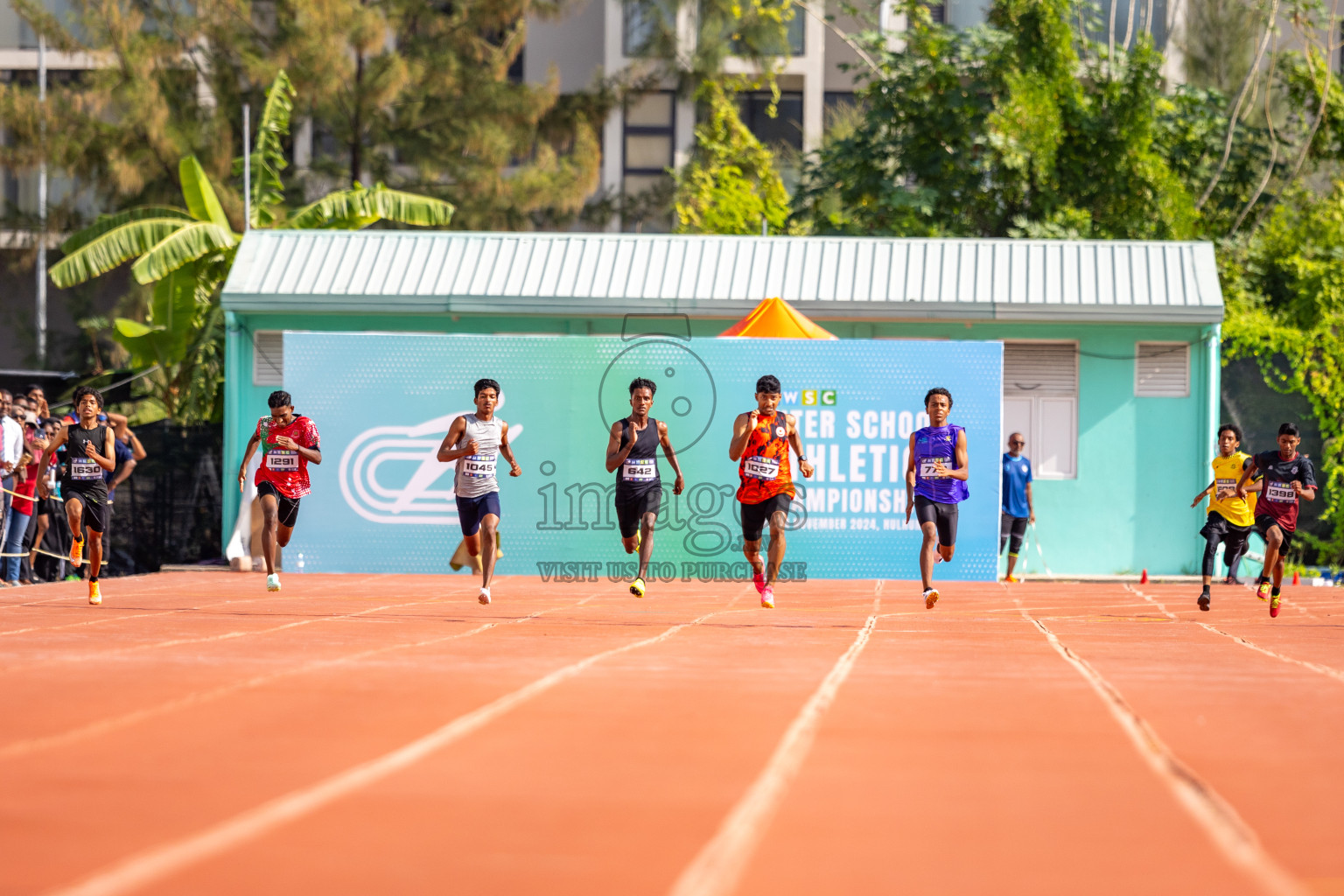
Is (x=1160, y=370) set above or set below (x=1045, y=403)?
above

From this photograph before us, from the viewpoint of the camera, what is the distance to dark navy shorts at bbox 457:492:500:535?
501 inches

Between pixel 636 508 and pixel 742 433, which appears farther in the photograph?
pixel 636 508

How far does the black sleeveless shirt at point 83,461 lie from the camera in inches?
513

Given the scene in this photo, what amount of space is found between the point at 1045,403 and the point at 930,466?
7.63 m

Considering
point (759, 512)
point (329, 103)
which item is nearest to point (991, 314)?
point (759, 512)

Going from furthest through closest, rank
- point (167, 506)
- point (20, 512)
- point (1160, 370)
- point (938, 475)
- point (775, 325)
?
1. point (167, 506)
2. point (1160, 370)
3. point (775, 325)
4. point (20, 512)
5. point (938, 475)

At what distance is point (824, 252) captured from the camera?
20.2m

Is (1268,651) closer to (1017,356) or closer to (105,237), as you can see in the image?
(1017,356)

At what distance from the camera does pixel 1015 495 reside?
18.5 metres

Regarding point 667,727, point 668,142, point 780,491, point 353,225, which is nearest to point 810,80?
point 668,142

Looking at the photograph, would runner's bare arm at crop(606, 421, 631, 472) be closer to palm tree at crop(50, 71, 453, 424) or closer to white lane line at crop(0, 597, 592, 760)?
white lane line at crop(0, 597, 592, 760)

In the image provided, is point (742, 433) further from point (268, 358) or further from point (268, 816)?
point (268, 358)

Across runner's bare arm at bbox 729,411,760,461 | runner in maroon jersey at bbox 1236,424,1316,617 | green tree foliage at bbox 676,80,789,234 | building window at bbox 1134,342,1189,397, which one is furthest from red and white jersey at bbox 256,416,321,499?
green tree foliage at bbox 676,80,789,234

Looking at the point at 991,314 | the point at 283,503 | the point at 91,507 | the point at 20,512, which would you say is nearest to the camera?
the point at 91,507
